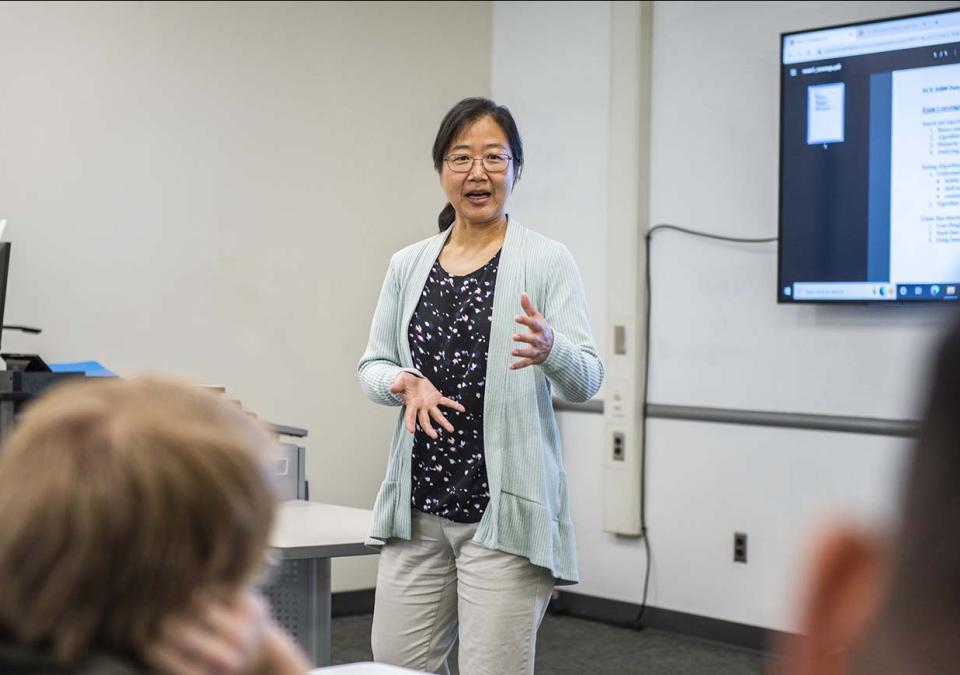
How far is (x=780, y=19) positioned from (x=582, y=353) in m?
2.50

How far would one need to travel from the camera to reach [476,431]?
231cm

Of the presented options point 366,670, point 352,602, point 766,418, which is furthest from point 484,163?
point 352,602

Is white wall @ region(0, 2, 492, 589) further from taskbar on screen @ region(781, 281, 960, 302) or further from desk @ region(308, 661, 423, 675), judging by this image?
desk @ region(308, 661, 423, 675)

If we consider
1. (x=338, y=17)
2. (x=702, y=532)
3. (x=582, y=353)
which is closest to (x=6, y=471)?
(x=582, y=353)

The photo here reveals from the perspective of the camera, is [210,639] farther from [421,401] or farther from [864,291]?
[864,291]

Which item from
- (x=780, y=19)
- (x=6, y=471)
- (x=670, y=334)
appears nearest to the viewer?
(x=6, y=471)

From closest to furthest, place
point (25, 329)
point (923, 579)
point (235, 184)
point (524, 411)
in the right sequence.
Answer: point (923, 579) → point (524, 411) → point (25, 329) → point (235, 184)

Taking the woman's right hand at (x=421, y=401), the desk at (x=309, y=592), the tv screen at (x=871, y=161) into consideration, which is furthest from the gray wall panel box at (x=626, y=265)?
the woman's right hand at (x=421, y=401)

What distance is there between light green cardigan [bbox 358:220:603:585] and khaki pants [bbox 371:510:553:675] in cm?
4

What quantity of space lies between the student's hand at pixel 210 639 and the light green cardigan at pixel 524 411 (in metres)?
1.39

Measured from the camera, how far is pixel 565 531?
233 cm

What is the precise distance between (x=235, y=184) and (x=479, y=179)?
231 centimetres

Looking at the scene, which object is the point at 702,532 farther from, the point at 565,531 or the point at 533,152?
the point at 565,531

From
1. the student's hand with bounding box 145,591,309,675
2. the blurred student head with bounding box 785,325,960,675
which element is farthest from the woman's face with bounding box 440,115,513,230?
the blurred student head with bounding box 785,325,960,675
